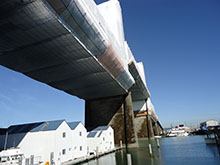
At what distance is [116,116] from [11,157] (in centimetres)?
3030

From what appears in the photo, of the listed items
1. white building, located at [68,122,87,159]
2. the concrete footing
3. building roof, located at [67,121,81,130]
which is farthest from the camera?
the concrete footing

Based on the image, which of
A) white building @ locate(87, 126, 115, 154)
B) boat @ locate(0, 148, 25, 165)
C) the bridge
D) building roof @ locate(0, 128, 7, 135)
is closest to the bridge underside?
the bridge

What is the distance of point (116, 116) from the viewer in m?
45.5

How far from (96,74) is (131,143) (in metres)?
20.4

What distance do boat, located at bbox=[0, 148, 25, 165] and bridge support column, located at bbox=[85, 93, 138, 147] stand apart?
23.3 m

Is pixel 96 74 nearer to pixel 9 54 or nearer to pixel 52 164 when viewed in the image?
pixel 9 54

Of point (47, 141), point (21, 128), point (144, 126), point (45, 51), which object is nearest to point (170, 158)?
point (47, 141)

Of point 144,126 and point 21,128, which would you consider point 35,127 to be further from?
point 144,126

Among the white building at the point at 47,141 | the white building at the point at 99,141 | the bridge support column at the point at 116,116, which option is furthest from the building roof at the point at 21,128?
the bridge support column at the point at 116,116

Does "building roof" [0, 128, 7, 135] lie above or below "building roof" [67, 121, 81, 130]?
below

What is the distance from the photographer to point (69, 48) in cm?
2341

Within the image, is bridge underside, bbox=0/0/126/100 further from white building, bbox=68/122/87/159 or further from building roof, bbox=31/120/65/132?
white building, bbox=68/122/87/159

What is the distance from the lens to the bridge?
17734mm

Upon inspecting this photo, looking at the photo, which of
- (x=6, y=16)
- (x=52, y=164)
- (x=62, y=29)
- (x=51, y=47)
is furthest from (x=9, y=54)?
(x=52, y=164)
